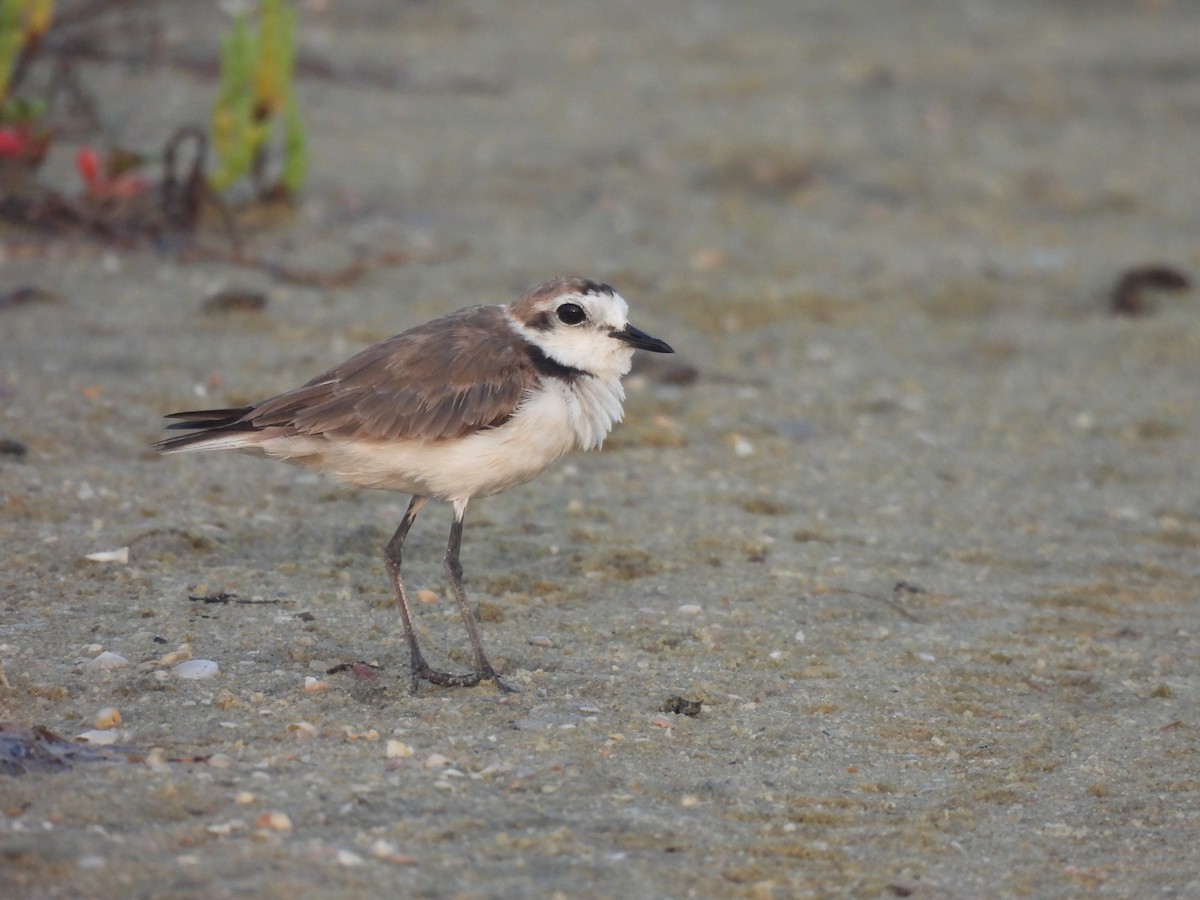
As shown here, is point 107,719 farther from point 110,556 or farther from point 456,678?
point 110,556

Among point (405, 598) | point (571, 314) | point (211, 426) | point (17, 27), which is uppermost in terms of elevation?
point (17, 27)

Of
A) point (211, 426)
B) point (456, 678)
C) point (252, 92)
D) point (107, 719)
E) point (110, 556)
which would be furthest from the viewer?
point (252, 92)

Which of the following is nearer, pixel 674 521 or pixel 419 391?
pixel 419 391

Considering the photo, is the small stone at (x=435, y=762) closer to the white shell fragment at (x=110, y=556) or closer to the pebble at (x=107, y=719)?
the pebble at (x=107, y=719)

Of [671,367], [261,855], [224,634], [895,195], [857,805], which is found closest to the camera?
[261,855]

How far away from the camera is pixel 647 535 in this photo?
6.04 m

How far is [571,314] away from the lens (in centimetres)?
507

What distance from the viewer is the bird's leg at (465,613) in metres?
4.68

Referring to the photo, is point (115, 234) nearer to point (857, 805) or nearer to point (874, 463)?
point (874, 463)

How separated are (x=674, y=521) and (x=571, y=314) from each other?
1.39 metres

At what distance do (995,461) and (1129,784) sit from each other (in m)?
2.97

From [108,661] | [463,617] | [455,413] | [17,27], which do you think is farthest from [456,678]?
[17,27]

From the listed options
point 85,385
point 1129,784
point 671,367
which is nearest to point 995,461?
point 671,367

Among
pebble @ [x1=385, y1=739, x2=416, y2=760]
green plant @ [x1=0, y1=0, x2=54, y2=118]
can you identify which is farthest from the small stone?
green plant @ [x1=0, y1=0, x2=54, y2=118]
